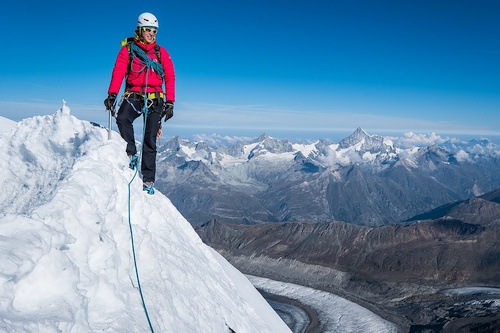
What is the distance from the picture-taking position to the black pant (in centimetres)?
1431

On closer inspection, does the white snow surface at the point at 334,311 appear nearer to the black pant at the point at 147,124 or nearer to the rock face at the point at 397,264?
the rock face at the point at 397,264

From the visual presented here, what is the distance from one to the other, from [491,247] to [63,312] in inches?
7299

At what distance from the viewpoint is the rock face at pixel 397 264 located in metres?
→ 123

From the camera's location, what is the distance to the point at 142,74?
14.1m

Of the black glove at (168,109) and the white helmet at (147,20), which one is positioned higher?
the white helmet at (147,20)

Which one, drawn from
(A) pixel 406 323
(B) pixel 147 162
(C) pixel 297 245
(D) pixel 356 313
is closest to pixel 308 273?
(C) pixel 297 245

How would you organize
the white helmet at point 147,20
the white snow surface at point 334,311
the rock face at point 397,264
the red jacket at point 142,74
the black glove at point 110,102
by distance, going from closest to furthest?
the white helmet at point 147,20
the red jacket at point 142,74
the black glove at point 110,102
the white snow surface at point 334,311
the rock face at point 397,264

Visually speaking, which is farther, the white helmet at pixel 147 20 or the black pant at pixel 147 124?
the black pant at pixel 147 124

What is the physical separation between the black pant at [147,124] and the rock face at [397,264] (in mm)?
104653

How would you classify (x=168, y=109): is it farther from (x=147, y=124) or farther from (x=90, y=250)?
(x=90, y=250)

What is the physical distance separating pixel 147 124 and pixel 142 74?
174 centimetres

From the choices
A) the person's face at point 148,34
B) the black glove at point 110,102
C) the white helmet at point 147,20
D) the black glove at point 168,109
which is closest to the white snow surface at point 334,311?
the black glove at point 168,109

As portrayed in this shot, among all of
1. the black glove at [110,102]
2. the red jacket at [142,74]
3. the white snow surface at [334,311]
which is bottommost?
the white snow surface at [334,311]

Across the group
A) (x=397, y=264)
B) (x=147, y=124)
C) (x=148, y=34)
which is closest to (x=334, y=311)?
(x=397, y=264)
